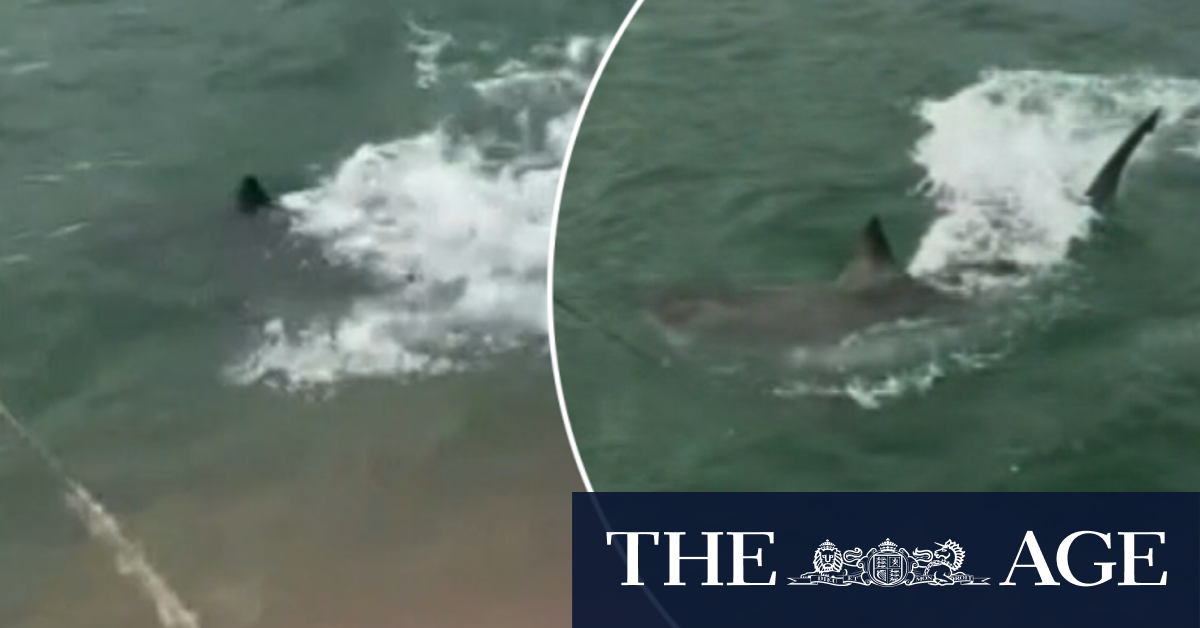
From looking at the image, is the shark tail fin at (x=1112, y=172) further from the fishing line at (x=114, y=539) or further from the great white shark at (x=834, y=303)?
the fishing line at (x=114, y=539)

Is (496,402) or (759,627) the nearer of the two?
(759,627)

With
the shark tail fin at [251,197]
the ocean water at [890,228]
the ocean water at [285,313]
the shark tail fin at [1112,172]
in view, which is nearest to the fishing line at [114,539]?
the ocean water at [285,313]

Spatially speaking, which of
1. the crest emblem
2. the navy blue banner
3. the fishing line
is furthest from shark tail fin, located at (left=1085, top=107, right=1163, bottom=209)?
the fishing line

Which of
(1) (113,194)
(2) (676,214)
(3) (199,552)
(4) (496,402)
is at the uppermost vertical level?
(2) (676,214)

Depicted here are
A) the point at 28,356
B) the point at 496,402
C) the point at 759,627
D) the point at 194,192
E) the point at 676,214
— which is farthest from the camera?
the point at 194,192

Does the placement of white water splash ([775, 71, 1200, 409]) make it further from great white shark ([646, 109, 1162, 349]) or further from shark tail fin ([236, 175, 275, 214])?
shark tail fin ([236, 175, 275, 214])

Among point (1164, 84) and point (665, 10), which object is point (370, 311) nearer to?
point (665, 10)

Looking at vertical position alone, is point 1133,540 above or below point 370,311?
above

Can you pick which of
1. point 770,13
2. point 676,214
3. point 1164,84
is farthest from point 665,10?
point 1164,84
